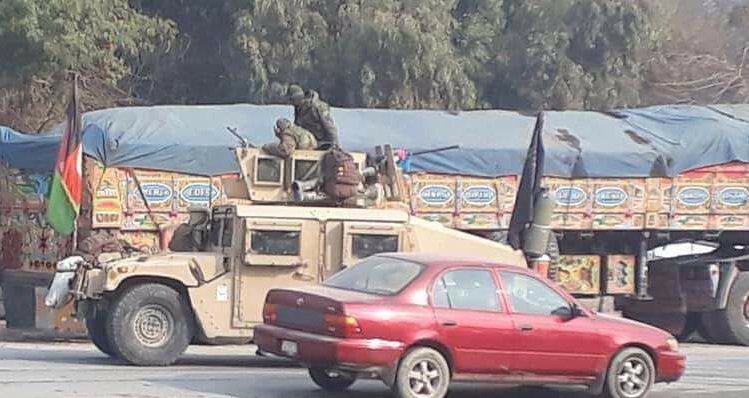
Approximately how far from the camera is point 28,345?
20.8 meters

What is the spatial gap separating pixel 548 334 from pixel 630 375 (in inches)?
43.0

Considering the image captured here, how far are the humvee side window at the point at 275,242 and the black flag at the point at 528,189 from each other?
4.50 meters

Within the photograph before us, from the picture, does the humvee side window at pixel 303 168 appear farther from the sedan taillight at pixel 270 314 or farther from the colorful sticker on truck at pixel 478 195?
the sedan taillight at pixel 270 314

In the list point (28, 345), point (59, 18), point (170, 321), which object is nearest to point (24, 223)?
point (28, 345)

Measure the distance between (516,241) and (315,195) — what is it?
3.84 meters

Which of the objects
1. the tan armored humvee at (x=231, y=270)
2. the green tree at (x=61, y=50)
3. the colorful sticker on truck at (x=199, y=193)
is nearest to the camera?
the tan armored humvee at (x=231, y=270)

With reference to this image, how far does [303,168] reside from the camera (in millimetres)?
18828

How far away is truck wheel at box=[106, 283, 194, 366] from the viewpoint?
16.7 metres

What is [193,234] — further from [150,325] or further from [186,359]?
[150,325]

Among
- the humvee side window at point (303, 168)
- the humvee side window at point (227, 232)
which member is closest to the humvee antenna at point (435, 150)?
the humvee side window at point (303, 168)

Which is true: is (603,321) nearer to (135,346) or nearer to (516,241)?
(135,346)

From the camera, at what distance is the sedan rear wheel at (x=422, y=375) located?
13.2 metres

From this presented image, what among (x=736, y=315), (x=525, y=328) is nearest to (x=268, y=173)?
(x=525, y=328)

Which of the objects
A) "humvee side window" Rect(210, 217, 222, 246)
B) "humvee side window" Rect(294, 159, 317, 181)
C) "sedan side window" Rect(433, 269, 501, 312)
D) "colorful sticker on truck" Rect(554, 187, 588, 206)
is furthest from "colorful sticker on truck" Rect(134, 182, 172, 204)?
"sedan side window" Rect(433, 269, 501, 312)
